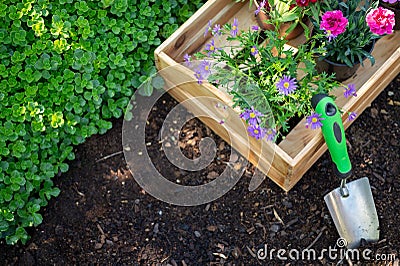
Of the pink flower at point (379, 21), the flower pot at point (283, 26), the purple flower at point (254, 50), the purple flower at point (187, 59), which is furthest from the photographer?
the flower pot at point (283, 26)

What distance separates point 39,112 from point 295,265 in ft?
3.55

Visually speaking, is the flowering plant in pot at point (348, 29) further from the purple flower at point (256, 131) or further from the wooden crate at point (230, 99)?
the purple flower at point (256, 131)

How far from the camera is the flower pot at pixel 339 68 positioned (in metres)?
1.96

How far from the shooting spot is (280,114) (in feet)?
6.27

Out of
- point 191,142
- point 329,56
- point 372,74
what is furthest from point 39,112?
point 372,74

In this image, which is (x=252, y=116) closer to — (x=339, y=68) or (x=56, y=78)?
(x=339, y=68)

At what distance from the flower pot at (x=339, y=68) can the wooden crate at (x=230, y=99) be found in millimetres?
65

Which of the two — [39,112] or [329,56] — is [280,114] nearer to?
[329,56]

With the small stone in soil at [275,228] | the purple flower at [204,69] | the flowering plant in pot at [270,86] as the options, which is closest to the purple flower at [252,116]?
→ the flowering plant in pot at [270,86]

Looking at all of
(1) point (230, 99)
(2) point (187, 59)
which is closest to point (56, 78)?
(2) point (187, 59)

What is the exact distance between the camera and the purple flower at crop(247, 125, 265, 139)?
1799 mm

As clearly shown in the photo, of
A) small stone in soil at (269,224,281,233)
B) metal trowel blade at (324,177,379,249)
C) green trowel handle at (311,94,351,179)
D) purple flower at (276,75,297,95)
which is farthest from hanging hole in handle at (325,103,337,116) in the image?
small stone in soil at (269,224,281,233)

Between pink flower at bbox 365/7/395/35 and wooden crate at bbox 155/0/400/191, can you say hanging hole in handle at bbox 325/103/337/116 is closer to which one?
wooden crate at bbox 155/0/400/191

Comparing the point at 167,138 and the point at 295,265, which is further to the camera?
the point at 167,138
